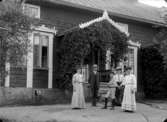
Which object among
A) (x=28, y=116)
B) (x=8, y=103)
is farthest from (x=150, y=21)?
(x=28, y=116)

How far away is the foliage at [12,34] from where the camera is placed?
11438 mm

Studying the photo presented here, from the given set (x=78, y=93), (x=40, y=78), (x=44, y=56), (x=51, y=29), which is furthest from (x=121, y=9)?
(x=78, y=93)

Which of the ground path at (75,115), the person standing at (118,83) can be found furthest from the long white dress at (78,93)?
the person standing at (118,83)

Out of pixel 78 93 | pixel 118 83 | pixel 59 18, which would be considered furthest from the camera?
pixel 59 18

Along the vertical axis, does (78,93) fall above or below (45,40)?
below

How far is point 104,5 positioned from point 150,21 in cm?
329

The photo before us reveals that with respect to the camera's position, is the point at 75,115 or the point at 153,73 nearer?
the point at 75,115

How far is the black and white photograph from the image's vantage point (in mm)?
12031

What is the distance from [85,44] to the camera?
17172 millimetres

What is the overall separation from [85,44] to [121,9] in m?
6.45

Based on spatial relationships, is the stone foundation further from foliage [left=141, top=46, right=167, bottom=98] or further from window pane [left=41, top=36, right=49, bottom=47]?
foliage [left=141, top=46, right=167, bottom=98]

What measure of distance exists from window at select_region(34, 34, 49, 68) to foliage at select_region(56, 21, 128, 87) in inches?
31.2

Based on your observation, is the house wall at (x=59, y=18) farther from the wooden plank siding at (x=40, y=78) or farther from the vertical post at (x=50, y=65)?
the vertical post at (x=50, y=65)

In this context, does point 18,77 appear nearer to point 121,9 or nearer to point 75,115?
point 75,115
